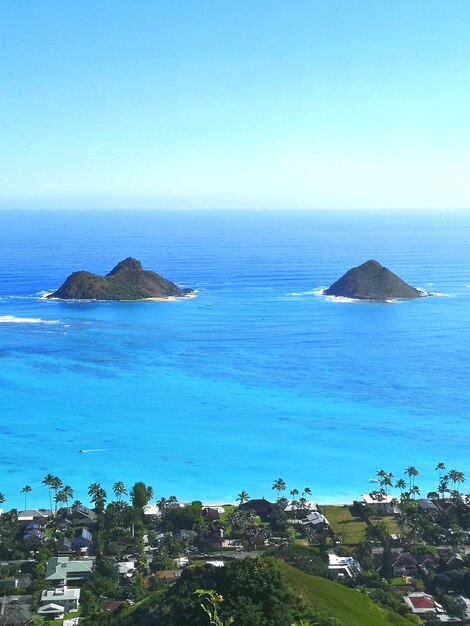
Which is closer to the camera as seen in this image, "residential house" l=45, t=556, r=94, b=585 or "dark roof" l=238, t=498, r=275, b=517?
"residential house" l=45, t=556, r=94, b=585

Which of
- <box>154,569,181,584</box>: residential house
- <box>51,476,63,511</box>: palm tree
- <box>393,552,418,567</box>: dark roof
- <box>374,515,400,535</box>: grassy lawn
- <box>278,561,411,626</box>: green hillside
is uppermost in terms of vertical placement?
<box>278,561,411,626</box>: green hillside

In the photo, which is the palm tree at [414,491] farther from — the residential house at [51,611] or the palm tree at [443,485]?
the residential house at [51,611]

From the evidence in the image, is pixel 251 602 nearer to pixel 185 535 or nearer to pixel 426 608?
pixel 426 608

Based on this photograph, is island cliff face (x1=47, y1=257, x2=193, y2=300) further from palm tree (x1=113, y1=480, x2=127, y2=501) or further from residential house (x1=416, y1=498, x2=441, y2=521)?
residential house (x1=416, y1=498, x2=441, y2=521)

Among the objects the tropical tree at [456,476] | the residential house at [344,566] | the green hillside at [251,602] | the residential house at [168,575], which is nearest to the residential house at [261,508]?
the residential house at [344,566]

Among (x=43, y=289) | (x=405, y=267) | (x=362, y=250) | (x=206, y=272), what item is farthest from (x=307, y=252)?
(x=43, y=289)

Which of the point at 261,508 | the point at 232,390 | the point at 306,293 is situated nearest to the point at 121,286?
the point at 306,293

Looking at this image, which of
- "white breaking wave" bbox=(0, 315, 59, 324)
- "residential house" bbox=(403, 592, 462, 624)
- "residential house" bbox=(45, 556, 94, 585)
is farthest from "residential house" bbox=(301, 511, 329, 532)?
"white breaking wave" bbox=(0, 315, 59, 324)
